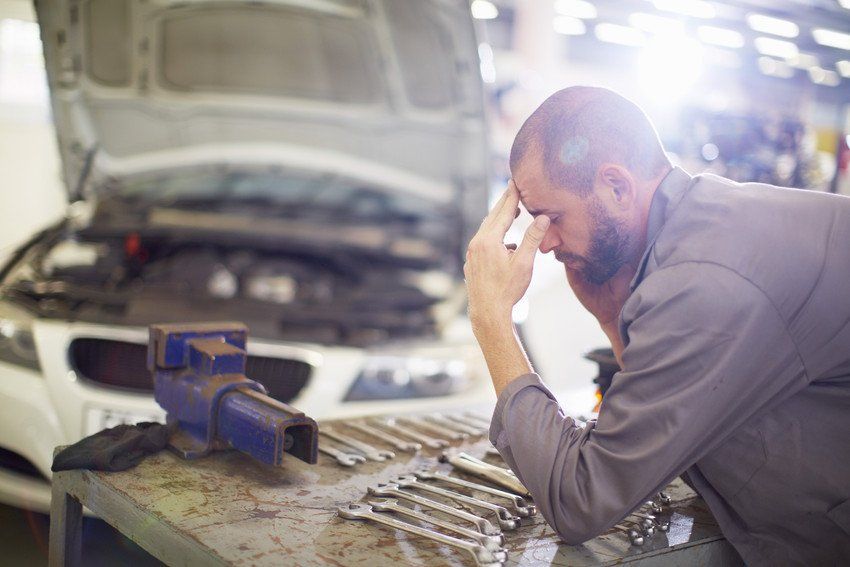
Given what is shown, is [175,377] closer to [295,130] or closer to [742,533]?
[742,533]

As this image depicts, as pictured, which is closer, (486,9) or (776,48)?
(486,9)

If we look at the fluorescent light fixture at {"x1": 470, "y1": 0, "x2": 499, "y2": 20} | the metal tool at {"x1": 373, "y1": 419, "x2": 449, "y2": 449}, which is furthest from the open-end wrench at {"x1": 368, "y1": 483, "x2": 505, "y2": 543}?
the fluorescent light fixture at {"x1": 470, "y1": 0, "x2": 499, "y2": 20}

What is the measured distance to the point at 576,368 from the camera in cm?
374

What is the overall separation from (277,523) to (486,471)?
16.5 inches

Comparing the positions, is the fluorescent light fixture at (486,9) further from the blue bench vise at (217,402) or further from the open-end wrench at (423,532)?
the open-end wrench at (423,532)

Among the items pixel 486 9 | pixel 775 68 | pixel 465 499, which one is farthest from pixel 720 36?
pixel 465 499

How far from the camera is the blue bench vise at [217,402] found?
125cm

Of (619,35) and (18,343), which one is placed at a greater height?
(619,35)

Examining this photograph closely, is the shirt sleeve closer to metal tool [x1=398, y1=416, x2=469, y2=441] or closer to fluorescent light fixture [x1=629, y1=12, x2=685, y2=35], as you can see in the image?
metal tool [x1=398, y1=416, x2=469, y2=441]

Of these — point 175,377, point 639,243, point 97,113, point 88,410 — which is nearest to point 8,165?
point 97,113

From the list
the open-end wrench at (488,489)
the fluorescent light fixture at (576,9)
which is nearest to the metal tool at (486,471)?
the open-end wrench at (488,489)

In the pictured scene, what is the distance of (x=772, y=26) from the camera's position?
1084 cm

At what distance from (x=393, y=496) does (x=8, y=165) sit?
7.18 metres

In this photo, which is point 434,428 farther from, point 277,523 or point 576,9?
point 576,9
